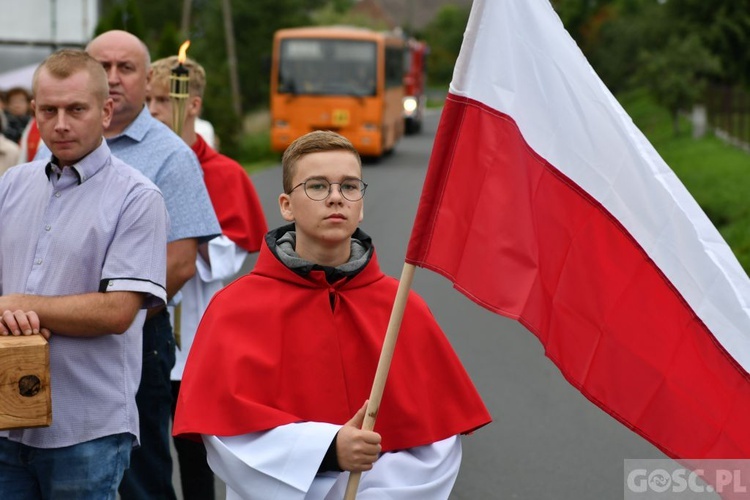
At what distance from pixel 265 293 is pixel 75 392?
670 millimetres

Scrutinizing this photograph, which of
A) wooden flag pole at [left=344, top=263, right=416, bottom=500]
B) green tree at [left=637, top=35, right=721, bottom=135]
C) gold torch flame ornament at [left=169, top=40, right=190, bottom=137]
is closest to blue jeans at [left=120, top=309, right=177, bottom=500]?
gold torch flame ornament at [left=169, top=40, right=190, bottom=137]

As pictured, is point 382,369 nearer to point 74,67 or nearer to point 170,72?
point 74,67

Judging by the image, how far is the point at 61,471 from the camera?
375 cm

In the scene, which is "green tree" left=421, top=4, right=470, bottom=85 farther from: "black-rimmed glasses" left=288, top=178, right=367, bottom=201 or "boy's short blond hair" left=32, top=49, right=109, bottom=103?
"black-rimmed glasses" left=288, top=178, right=367, bottom=201

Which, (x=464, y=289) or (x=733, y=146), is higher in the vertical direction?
(x=464, y=289)

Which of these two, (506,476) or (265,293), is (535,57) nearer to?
(265,293)

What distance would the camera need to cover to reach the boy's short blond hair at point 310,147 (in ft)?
11.7

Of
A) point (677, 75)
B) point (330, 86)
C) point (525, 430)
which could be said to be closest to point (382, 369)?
point (525, 430)

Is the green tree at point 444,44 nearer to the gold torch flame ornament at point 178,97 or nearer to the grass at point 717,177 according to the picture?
the grass at point 717,177

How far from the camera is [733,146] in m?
27.2

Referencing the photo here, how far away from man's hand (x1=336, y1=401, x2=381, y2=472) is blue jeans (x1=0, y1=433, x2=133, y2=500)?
870mm

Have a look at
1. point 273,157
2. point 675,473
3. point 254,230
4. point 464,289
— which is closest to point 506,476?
point 675,473

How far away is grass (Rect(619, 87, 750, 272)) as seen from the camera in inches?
608

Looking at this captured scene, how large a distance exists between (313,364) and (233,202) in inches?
96.9
